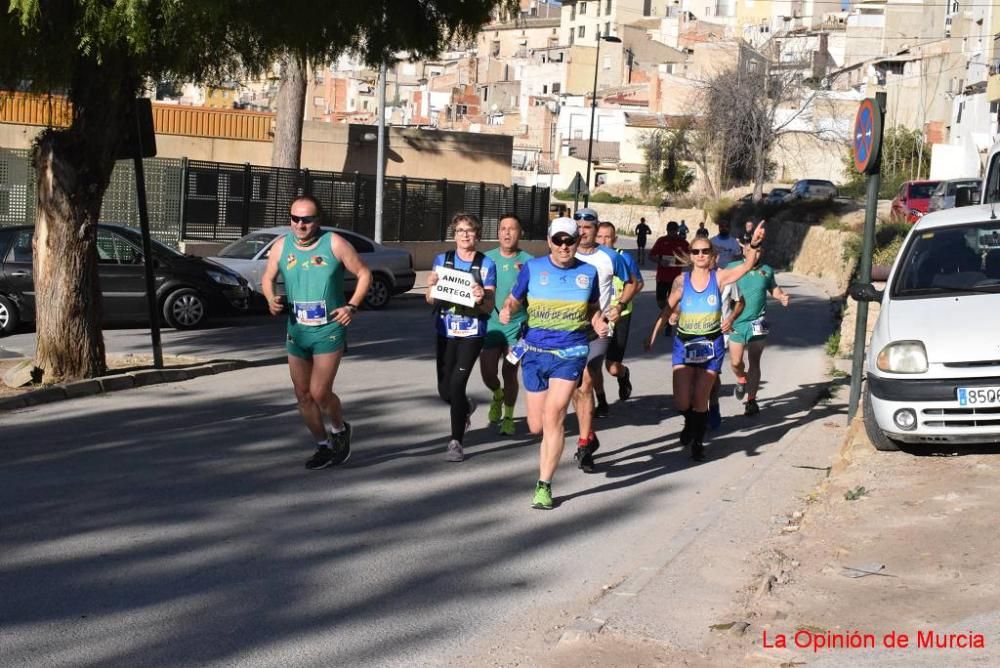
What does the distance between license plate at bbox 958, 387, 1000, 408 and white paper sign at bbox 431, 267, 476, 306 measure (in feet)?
11.6

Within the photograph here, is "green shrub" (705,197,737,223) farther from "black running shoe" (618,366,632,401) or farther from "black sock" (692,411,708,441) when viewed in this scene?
"black sock" (692,411,708,441)

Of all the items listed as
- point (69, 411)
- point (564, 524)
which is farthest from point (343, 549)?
point (69, 411)

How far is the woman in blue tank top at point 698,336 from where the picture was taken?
10.7 meters

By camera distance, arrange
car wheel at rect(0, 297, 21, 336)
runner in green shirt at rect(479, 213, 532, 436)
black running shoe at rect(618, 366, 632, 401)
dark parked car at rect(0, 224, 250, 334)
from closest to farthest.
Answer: runner in green shirt at rect(479, 213, 532, 436) → black running shoe at rect(618, 366, 632, 401) → car wheel at rect(0, 297, 21, 336) → dark parked car at rect(0, 224, 250, 334)

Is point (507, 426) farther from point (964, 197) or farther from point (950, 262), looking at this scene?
point (964, 197)

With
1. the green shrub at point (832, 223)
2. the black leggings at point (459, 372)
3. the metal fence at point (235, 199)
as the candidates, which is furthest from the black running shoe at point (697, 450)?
the green shrub at point (832, 223)

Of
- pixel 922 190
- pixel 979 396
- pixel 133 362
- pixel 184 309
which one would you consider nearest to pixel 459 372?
pixel 979 396

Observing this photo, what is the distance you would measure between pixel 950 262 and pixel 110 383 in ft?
26.4

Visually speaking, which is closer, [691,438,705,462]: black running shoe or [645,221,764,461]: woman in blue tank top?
[645,221,764,461]: woman in blue tank top

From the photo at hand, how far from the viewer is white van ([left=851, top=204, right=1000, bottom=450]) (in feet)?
Answer: 29.7

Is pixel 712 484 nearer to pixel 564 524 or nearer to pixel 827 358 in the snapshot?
pixel 564 524

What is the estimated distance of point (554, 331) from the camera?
343 inches

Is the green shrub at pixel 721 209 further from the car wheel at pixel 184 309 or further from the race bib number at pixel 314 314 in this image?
the race bib number at pixel 314 314

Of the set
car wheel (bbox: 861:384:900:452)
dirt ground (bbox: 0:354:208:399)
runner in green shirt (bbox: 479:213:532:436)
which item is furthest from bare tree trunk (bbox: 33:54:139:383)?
car wheel (bbox: 861:384:900:452)
